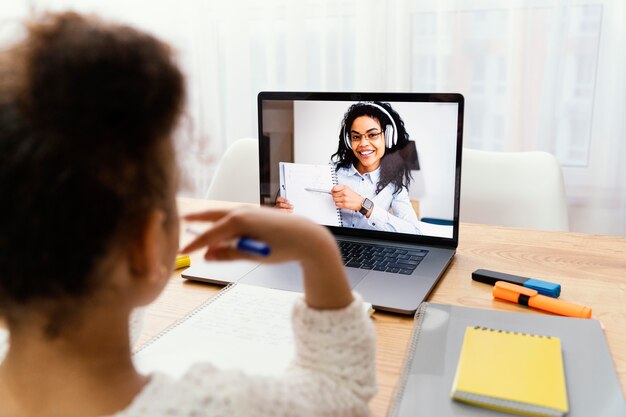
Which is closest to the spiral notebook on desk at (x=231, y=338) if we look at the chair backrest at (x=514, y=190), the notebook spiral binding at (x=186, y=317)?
the notebook spiral binding at (x=186, y=317)

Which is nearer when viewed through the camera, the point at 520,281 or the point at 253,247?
the point at 253,247

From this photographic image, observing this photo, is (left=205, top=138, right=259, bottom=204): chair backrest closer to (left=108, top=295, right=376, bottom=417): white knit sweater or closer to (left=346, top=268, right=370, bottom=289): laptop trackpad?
(left=346, top=268, right=370, bottom=289): laptop trackpad

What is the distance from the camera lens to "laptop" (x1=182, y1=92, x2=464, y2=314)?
978 mm

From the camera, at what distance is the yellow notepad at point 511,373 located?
569mm

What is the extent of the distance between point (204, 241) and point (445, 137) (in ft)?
2.04

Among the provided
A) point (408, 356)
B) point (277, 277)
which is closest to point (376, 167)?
point (277, 277)

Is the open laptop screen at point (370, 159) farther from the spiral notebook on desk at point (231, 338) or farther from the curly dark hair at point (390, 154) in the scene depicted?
the spiral notebook on desk at point (231, 338)

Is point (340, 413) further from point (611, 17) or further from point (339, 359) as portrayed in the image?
point (611, 17)

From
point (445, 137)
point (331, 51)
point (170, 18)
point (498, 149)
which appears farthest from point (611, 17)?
point (170, 18)

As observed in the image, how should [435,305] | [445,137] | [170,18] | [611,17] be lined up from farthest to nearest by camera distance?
[170,18], [611,17], [445,137], [435,305]

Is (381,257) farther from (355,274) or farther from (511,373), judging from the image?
(511,373)

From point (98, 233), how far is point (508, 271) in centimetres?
75

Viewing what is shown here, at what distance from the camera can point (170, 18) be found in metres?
2.22

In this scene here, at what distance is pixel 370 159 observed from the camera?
1.04 meters
